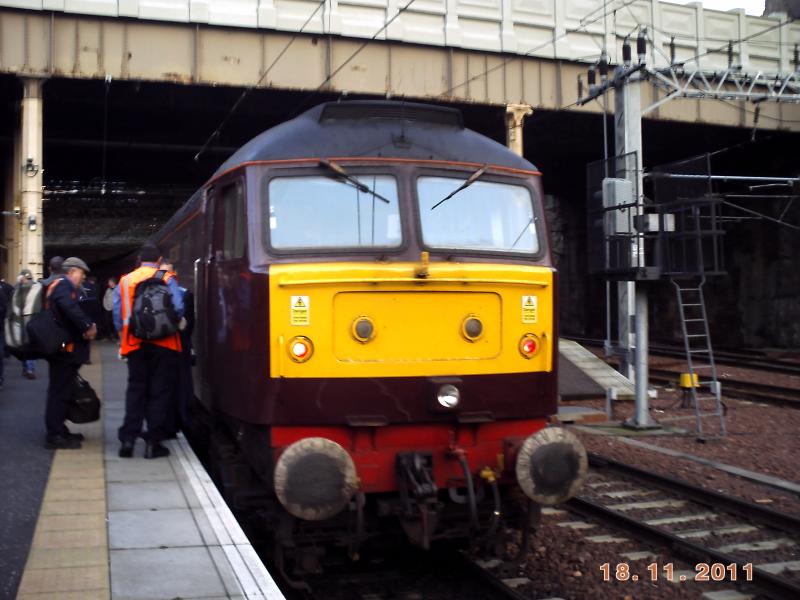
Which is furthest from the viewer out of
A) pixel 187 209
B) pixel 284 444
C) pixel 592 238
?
pixel 592 238

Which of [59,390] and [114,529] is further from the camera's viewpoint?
[59,390]

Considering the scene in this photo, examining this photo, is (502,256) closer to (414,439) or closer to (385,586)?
(414,439)

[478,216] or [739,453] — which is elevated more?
[478,216]

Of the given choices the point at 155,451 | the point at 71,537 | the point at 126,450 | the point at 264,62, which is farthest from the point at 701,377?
the point at 71,537

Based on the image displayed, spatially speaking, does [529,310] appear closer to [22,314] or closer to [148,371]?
[148,371]

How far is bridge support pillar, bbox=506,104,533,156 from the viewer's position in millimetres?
20984

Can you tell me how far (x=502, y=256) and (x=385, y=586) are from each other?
2.33 m

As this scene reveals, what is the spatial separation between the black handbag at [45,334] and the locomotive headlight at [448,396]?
3584mm

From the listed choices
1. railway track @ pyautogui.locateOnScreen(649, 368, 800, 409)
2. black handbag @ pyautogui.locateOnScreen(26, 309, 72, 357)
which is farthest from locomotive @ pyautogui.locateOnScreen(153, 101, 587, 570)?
railway track @ pyautogui.locateOnScreen(649, 368, 800, 409)

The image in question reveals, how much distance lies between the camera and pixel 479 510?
5.63 meters

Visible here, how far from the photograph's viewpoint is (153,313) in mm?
6992

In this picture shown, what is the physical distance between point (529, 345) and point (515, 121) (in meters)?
16.2

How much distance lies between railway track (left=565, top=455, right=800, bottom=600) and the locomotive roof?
2891 millimetres

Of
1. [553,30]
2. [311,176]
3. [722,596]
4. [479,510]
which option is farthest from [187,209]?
[553,30]
